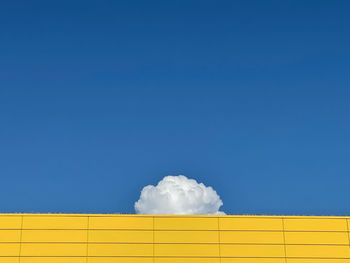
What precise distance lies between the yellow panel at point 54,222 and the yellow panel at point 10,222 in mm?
331

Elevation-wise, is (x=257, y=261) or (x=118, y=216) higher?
(x=118, y=216)

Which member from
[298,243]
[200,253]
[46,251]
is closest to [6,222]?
[46,251]

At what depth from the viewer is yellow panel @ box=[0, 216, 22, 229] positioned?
1382 inches

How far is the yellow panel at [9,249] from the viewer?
3469 centimetres

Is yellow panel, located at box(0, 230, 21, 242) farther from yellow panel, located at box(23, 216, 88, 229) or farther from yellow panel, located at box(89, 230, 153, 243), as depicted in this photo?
yellow panel, located at box(89, 230, 153, 243)

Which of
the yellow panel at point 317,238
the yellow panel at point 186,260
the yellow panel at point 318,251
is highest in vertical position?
the yellow panel at point 317,238

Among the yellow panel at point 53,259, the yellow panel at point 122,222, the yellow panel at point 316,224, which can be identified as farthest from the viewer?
the yellow panel at point 316,224

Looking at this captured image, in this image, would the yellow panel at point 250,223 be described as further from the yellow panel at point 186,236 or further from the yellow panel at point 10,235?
the yellow panel at point 10,235

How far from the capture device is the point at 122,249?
35.0 metres

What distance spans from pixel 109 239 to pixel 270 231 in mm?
9135

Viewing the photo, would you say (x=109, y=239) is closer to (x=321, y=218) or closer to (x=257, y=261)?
(x=257, y=261)

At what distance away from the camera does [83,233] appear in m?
35.0

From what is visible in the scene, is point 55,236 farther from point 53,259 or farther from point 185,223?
point 185,223

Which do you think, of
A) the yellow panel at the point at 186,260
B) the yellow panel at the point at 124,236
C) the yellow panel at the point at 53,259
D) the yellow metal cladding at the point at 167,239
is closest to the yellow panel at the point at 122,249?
the yellow metal cladding at the point at 167,239
